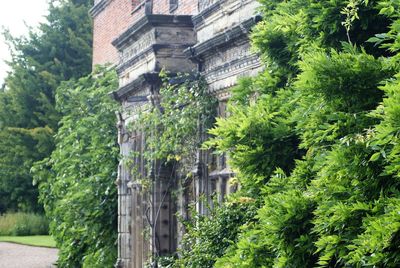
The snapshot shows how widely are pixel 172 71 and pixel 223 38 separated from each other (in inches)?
69.7

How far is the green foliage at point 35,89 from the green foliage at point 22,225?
72cm

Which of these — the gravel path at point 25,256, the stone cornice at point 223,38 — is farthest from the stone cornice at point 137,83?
the gravel path at point 25,256

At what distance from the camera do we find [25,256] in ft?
69.4

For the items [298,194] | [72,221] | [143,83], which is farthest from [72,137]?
[298,194]

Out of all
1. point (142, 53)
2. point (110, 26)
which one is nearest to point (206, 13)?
point (142, 53)

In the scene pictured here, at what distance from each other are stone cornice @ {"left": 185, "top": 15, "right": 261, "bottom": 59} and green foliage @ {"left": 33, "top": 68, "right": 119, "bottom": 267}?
11.6 feet

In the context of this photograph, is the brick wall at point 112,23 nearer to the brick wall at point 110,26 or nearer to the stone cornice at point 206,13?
the brick wall at point 110,26

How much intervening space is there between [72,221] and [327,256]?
9932mm

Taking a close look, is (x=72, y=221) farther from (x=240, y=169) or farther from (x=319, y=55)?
(x=319, y=55)

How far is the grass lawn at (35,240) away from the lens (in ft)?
81.5

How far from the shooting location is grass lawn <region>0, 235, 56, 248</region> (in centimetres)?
2484

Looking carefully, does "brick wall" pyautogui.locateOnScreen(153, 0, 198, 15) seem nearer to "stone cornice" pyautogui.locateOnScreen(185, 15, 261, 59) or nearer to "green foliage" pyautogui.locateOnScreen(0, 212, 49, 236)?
"stone cornice" pyautogui.locateOnScreen(185, 15, 261, 59)

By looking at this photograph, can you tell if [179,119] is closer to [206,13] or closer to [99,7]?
[206,13]

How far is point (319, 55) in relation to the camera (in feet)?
15.9
